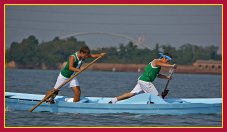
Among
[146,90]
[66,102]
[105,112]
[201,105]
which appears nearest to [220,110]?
[201,105]

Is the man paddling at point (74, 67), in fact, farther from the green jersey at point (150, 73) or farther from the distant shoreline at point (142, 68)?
the distant shoreline at point (142, 68)

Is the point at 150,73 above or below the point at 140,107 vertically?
above

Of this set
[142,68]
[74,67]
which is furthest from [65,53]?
[74,67]

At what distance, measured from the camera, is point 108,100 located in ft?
61.7

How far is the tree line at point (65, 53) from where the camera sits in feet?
417

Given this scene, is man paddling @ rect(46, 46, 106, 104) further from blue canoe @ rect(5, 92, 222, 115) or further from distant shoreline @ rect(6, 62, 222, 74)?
distant shoreline @ rect(6, 62, 222, 74)

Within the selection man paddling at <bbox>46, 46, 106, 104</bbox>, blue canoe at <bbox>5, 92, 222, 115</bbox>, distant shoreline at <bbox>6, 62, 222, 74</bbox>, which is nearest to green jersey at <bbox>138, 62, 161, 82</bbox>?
blue canoe at <bbox>5, 92, 222, 115</bbox>

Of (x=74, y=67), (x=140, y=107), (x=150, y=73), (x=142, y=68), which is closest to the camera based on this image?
(x=140, y=107)

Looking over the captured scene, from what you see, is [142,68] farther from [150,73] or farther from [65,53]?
[150,73]

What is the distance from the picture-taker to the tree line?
12712cm

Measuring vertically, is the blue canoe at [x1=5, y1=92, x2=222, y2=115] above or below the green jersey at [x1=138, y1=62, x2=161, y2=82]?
below

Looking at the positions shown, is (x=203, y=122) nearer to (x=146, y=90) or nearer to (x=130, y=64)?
(x=146, y=90)

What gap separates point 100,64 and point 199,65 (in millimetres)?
24122

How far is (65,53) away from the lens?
132375 millimetres
